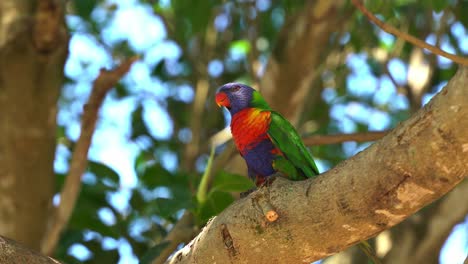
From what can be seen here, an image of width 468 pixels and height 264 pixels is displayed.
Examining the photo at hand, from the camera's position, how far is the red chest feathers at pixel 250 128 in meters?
3.01

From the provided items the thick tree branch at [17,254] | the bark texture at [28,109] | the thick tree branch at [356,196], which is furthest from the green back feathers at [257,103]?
the thick tree branch at [17,254]

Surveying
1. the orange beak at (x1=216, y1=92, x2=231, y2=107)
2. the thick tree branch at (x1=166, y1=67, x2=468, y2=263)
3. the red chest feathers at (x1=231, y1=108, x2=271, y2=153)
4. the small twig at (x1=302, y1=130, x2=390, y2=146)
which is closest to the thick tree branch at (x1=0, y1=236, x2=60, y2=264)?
the thick tree branch at (x1=166, y1=67, x2=468, y2=263)

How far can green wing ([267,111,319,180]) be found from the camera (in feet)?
9.05

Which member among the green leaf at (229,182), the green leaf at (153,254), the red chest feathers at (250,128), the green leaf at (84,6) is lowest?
the green leaf at (153,254)

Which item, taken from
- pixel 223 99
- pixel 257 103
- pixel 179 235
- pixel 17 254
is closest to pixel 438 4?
pixel 257 103

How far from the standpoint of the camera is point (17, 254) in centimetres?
192

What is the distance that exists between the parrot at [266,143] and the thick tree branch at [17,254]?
3.57 ft

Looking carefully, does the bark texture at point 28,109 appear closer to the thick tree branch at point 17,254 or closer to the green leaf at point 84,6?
the green leaf at point 84,6

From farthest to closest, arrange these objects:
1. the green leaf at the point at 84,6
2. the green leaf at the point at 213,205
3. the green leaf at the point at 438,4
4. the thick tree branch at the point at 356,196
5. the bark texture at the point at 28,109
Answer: the green leaf at the point at 84,6 → the green leaf at the point at 438,4 → the bark texture at the point at 28,109 → the green leaf at the point at 213,205 → the thick tree branch at the point at 356,196

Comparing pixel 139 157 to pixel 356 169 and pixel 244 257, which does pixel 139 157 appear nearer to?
pixel 244 257

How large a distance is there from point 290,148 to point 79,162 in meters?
0.98

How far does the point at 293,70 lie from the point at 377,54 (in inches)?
77.6

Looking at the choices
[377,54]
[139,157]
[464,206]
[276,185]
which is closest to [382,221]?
[276,185]

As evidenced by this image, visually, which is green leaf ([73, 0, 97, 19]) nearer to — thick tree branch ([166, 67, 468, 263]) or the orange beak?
the orange beak
